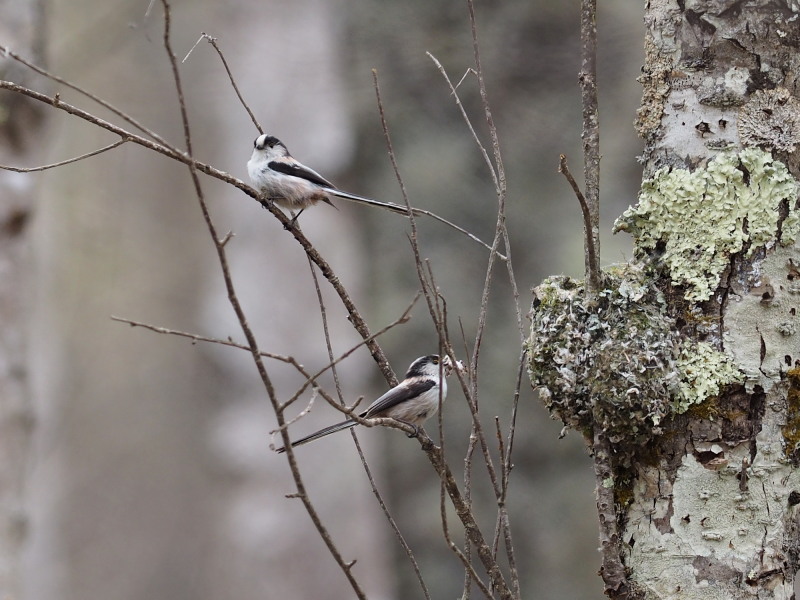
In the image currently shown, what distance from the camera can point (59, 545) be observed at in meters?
6.12

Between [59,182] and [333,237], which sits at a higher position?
[59,182]

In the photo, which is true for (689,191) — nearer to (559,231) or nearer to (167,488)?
(559,231)

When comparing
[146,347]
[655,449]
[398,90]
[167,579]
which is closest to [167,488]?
[167,579]

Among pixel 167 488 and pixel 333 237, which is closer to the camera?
pixel 333 237

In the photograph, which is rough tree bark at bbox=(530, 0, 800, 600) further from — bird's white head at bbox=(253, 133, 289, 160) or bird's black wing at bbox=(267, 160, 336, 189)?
bird's white head at bbox=(253, 133, 289, 160)

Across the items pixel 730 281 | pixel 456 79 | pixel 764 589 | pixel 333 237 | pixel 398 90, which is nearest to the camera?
pixel 764 589

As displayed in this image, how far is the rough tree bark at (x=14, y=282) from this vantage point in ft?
10.2

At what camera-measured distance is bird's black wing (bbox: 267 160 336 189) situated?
311 cm

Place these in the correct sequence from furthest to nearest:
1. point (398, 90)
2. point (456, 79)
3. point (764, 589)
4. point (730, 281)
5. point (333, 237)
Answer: point (398, 90) → point (456, 79) → point (333, 237) → point (730, 281) → point (764, 589)

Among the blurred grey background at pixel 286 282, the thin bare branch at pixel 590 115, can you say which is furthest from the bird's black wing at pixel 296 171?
the blurred grey background at pixel 286 282

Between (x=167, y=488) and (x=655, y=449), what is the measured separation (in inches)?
189

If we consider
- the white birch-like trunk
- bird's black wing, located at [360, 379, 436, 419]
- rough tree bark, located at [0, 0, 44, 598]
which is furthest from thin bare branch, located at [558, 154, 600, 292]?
rough tree bark, located at [0, 0, 44, 598]

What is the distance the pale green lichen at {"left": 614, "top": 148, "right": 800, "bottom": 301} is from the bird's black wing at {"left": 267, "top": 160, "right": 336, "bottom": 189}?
4.89 feet

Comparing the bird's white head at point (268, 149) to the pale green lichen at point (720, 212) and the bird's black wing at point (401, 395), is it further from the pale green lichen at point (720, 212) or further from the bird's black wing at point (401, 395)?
the pale green lichen at point (720, 212)
